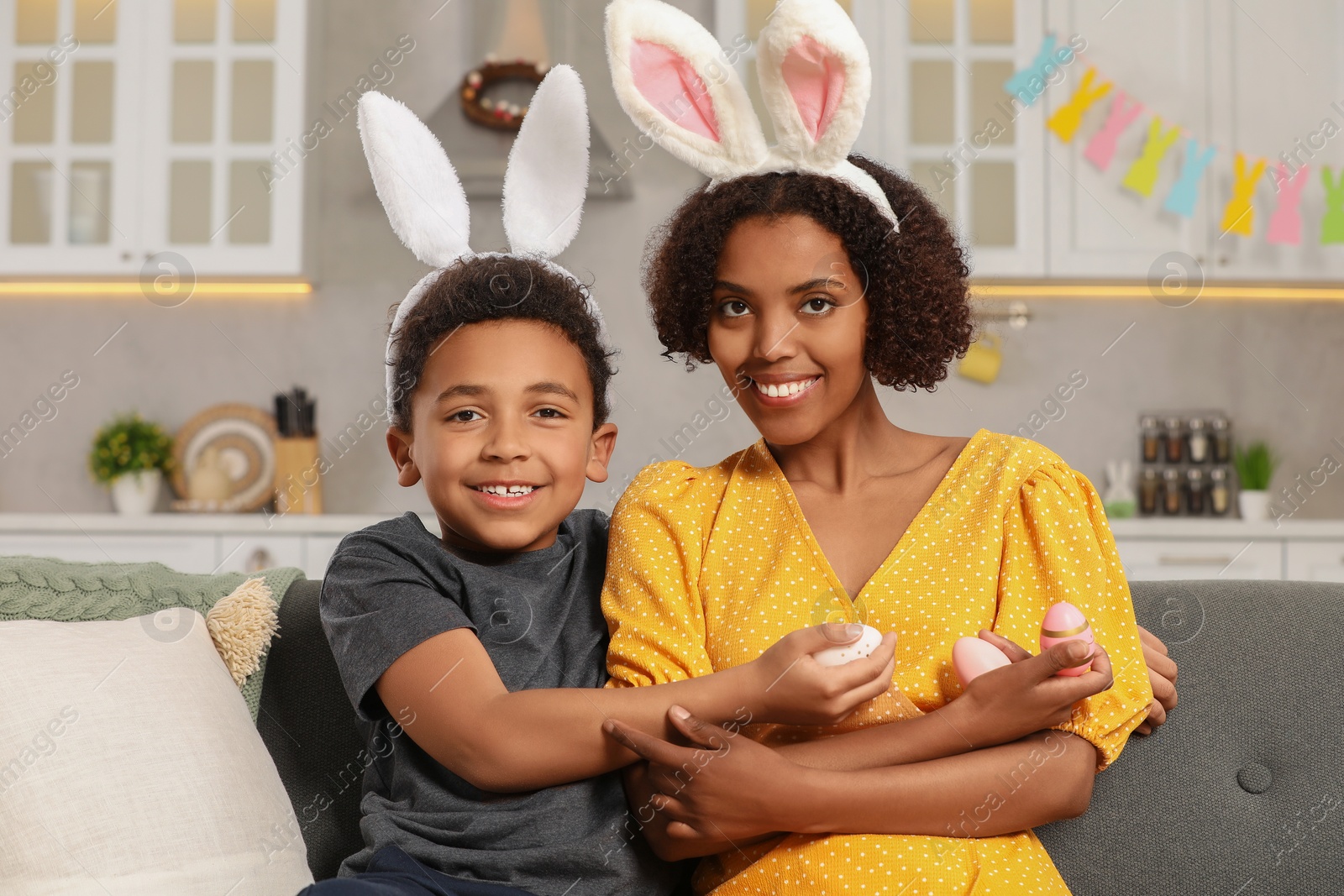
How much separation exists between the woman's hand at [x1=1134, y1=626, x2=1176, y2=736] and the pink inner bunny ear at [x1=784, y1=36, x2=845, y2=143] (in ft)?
2.09

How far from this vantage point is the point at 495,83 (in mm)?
3398

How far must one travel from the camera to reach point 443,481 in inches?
44.2

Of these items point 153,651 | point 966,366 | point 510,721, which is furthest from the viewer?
point 966,366

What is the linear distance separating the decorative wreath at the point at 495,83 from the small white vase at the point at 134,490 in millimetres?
1498

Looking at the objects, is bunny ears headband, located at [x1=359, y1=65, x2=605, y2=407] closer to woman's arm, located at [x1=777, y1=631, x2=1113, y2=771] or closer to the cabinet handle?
woman's arm, located at [x1=777, y1=631, x2=1113, y2=771]

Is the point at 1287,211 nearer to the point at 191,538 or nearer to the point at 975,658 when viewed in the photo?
the point at 975,658

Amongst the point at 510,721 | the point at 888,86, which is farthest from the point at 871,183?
the point at 888,86

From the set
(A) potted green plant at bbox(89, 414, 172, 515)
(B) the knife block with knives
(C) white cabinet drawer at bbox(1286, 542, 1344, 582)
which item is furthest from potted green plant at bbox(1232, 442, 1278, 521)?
(A) potted green plant at bbox(89, 414, 172, 515)

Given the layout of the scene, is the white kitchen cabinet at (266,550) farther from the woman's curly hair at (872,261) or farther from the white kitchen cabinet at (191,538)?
the woman's curly hair at (872,261)

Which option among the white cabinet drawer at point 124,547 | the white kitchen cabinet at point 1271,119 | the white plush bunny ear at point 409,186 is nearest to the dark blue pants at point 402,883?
the white plush bunny ear at point 409,186

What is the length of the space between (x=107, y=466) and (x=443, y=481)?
8.78ft

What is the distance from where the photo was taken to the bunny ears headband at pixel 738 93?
110 cm

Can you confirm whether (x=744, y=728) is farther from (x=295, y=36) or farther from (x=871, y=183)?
(x=295, y=36)

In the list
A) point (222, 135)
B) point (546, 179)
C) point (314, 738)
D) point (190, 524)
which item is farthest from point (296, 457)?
point (546, 179)
